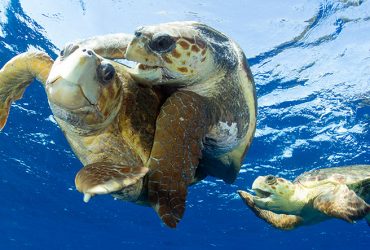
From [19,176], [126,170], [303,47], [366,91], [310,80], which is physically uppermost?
[126,170]

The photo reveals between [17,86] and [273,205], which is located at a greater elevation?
[17,86]

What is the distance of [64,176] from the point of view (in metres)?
21.2

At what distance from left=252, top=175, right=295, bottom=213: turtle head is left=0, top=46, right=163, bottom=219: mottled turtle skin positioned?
2426mm

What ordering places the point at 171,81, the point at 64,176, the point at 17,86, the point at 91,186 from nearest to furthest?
the point at 91,186 < the point at 171,81 < the point at 17,86 < the point at 64,176

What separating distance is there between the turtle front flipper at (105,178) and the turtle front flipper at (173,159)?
18cm

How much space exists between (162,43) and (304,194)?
12.5ft

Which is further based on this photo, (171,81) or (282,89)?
(282,89)

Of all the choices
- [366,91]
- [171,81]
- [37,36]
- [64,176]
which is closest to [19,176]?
[64,176]

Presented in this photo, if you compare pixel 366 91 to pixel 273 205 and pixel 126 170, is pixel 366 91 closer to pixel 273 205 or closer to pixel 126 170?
pixel 273 205

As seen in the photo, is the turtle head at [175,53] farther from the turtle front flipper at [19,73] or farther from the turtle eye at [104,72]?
the turtle front flipper at [19,73]

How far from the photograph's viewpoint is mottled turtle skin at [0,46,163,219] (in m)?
2.07

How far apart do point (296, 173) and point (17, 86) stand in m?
16.3

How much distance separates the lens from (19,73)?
11.1 feet

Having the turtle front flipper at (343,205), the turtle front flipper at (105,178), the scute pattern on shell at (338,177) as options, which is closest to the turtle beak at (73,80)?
the turtle front flipper at (105,178)
